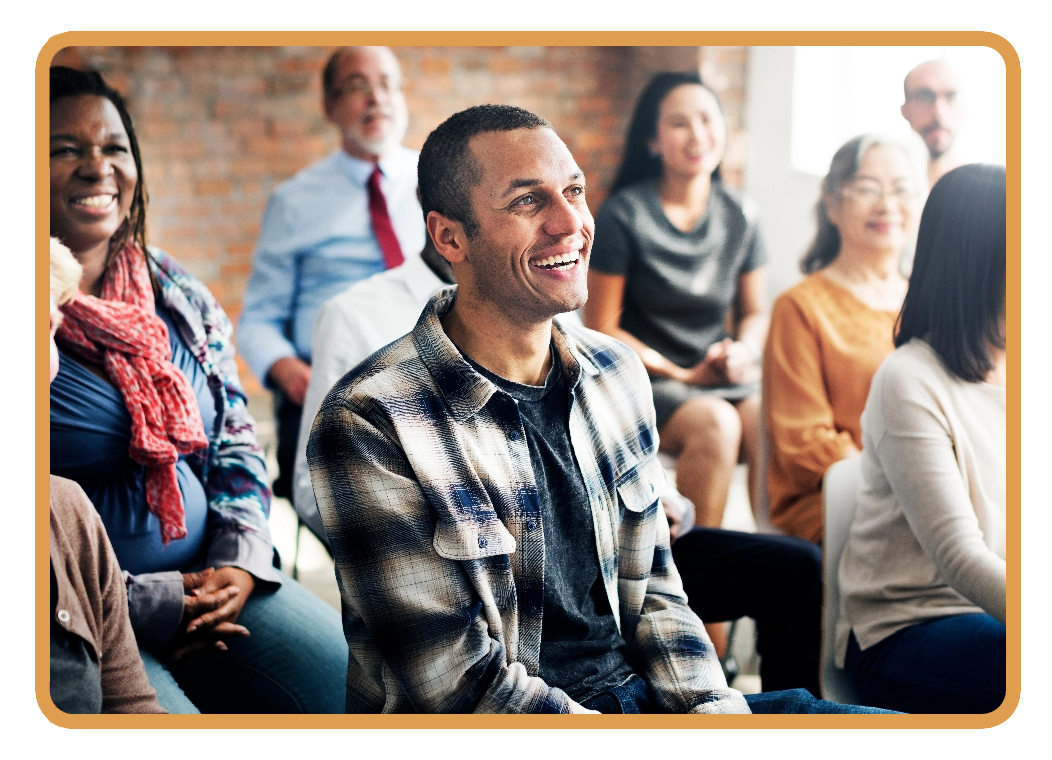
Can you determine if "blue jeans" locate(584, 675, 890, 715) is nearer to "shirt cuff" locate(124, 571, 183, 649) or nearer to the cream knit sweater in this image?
the cream knit sweater

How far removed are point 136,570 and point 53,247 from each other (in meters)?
0.47

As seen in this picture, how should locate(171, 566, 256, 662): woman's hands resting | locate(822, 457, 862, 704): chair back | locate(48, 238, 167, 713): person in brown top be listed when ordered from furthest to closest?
locate(822, 457, 862, 704): chair back, locate(171, 566, 256, 662): woman's hands resting, locate(48, 238, 167, 713): person in brown top

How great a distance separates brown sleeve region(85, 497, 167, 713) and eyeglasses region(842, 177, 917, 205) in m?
1.33

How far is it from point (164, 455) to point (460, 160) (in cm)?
59

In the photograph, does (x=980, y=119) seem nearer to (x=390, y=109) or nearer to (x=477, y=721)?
(x=390, y=109)

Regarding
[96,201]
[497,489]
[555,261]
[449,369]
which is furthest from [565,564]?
[96,201]

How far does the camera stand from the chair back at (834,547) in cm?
175

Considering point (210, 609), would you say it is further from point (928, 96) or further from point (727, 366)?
point (928, 96)

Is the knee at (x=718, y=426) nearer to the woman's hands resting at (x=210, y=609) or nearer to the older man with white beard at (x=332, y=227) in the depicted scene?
the older man with white beard at (x=332, y=227)

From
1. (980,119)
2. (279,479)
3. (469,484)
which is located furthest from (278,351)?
(980,119)

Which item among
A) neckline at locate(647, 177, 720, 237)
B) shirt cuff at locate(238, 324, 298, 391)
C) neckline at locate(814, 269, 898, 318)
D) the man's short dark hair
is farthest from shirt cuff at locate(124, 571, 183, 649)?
neckline at locate(814, 269, 898, 318)

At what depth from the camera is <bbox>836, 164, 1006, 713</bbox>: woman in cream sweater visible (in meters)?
1.61

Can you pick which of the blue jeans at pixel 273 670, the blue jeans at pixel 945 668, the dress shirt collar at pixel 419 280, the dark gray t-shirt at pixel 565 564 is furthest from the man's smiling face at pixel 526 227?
the blue jeans at pixel 945 668

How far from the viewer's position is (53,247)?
1474 mm
